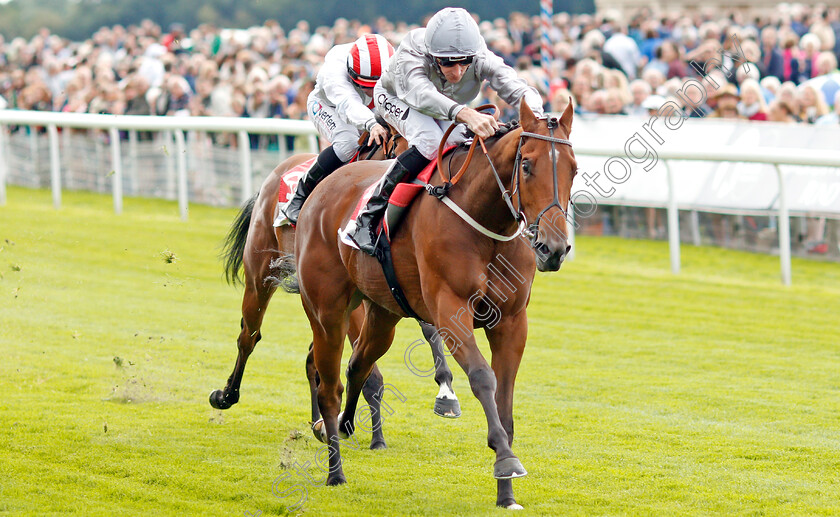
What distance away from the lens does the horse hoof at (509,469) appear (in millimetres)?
4387

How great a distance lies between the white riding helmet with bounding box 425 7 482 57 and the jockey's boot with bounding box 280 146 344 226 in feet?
4.64

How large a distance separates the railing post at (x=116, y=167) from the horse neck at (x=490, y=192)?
9.16 meters

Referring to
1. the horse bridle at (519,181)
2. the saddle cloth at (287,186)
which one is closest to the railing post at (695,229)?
the saddle cloth at (287,186)

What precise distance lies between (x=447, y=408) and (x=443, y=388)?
0.61 feet

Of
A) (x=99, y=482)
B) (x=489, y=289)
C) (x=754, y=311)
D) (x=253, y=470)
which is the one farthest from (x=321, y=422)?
(x=754, y=311)

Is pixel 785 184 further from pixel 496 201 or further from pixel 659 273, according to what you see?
pixel 496 201

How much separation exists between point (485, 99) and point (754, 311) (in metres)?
5.70

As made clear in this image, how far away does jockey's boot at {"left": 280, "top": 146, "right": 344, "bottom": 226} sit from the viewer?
20.1 ft

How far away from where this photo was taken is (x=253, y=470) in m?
5.35

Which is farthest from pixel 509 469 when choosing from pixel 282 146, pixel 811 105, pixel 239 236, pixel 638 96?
pixel 282 146

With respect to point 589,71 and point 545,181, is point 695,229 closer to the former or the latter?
point 589,71

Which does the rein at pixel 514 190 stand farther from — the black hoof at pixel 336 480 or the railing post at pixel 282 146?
the railing post at pixel 282 146

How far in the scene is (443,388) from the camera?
6.00 metres

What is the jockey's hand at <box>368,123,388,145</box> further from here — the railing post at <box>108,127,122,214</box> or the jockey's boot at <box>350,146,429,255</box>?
the railing post at <box>108,127,122,214</box>
